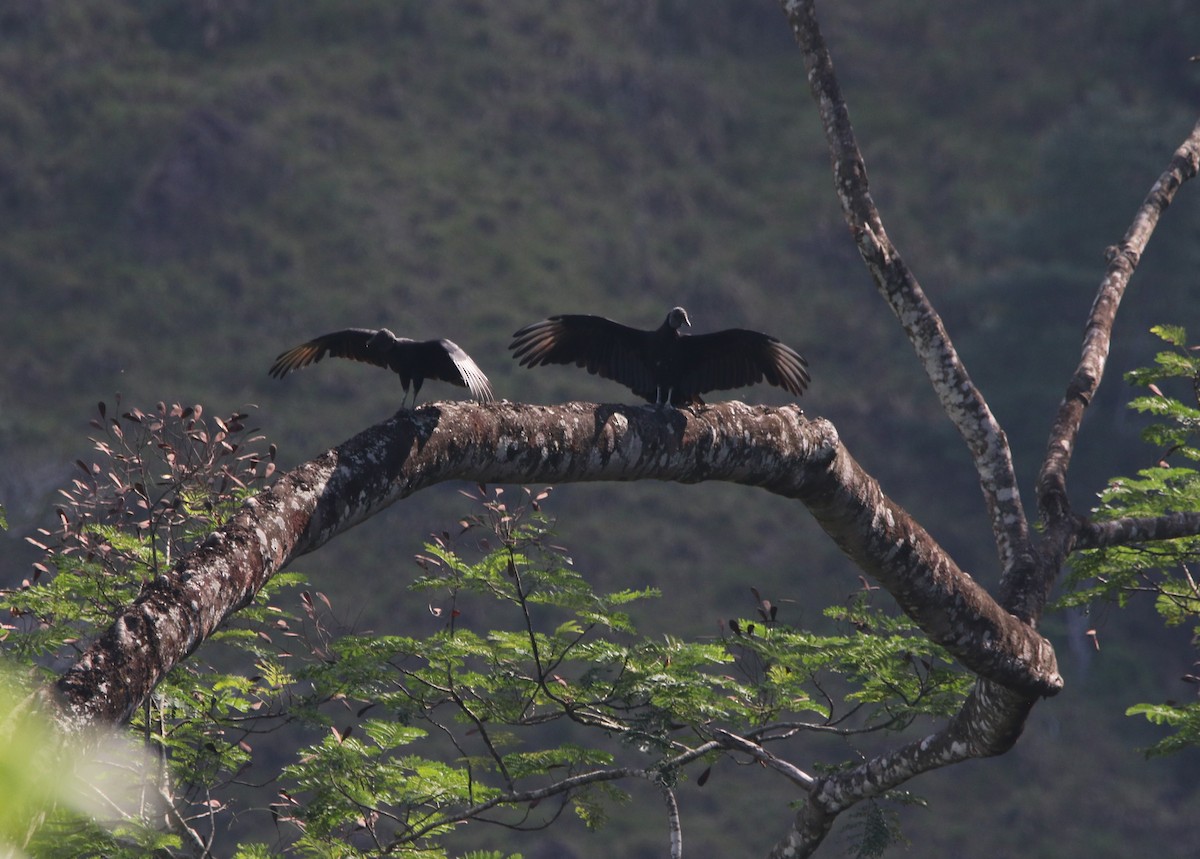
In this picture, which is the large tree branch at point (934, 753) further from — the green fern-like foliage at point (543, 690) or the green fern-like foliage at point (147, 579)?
the green fern-like foliage at point (147, 579)

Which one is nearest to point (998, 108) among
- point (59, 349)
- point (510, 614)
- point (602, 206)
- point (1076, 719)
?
point (602, 206)

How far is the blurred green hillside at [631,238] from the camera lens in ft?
87.4

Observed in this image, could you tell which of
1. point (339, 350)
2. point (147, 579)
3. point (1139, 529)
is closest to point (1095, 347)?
point (1139, 529)

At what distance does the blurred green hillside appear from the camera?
26625 mm

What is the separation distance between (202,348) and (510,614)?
870 centimetres

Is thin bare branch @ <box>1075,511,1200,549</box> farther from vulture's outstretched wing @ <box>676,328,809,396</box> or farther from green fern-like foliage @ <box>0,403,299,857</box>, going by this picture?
green fern-like foliage @ <box>0,403,299,857</box>

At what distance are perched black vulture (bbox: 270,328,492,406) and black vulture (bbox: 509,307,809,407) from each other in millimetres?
747

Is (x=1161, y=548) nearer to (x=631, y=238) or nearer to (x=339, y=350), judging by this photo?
(x=339, y=350)

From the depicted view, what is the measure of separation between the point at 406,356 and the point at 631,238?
29.9 meters

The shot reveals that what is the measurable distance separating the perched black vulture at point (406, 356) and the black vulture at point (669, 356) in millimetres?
747

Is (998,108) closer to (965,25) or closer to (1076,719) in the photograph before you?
(965,25)

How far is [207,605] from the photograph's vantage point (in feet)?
8.95

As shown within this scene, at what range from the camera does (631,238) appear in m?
34.2

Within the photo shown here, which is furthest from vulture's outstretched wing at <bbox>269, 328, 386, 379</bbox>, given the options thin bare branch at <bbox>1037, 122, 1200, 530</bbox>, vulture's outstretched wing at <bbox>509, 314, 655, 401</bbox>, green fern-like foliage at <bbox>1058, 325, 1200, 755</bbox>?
green fern-like foliage at <bbox>1058, 325, 1200, 755</bbox>
